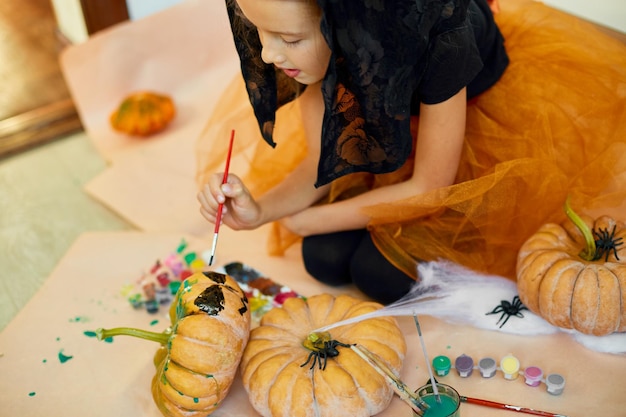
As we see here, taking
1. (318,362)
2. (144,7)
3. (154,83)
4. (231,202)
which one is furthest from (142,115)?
(318,362)

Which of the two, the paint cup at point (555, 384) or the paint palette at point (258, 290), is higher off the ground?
the paint cup at point (555, 384)

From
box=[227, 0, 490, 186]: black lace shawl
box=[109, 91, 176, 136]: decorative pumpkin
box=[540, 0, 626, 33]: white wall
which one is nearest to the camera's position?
box=[227, 0, 490, 186]: black lace shawl

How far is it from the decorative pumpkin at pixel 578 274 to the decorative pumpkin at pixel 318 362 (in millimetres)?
242

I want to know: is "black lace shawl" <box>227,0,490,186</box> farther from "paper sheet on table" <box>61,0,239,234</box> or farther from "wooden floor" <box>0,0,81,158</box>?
"wooden floor" <box>0,0,81,158</box>

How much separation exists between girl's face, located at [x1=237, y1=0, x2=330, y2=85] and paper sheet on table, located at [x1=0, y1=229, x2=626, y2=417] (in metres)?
0.52

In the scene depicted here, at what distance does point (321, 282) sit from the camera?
156 cm

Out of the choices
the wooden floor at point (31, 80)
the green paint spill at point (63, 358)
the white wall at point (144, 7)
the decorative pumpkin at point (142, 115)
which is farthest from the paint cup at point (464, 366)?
the white wall at point (144, 7)

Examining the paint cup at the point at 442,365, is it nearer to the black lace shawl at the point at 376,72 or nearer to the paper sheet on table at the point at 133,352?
the paper sheet on table at the point at 133,352

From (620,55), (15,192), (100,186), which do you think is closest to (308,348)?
(620,55)

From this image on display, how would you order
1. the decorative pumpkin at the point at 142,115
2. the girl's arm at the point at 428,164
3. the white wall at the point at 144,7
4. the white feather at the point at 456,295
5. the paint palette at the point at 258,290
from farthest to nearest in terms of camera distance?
the white wall at the point at 144,7 < the decorative pumpkin at the point at 142,115 < the paint palette at the point at 258,290 < the white feather at the point at 456,295 < the girl's arm at the point at 428,164

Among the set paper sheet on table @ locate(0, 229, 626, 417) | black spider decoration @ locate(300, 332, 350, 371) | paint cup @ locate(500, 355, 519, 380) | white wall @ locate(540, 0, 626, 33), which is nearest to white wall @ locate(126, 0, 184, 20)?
paper sheet on table @ locate(0, 229, 626, 417)

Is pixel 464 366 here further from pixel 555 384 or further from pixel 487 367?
pixel 555 384

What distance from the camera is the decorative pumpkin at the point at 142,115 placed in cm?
213

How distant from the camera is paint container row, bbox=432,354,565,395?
1258 mm
